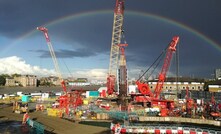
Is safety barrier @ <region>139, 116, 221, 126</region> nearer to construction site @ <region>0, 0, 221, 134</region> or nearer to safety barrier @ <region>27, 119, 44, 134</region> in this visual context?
construction site @ <region>0, 0, 221, 134</region>

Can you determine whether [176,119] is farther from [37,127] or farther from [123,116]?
[37,127]

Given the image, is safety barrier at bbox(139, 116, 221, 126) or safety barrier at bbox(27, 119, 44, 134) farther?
safety barrier at bbox(139, 116, 221, 126)

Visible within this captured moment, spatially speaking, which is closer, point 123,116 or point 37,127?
point 37,127

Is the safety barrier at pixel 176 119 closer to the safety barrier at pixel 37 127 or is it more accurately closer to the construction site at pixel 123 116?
the construction site at pixel 123 116

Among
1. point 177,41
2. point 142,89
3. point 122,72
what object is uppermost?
point 177,41

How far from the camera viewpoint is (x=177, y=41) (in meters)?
92.1

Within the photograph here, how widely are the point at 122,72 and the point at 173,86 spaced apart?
6623cm

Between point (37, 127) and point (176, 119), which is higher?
point (37, 127)

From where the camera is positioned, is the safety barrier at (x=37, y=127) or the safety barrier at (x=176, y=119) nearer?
the safety barrier at (x=37, y=127)

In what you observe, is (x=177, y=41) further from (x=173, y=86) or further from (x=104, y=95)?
(x=173, y=86)

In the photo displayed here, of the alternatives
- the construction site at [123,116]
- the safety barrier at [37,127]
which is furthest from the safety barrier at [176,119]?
the safety barrier at [37,127]

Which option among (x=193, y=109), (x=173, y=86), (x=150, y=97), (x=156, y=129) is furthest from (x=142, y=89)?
(x=173, y=86)

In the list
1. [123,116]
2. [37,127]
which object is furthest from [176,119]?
[37,127]

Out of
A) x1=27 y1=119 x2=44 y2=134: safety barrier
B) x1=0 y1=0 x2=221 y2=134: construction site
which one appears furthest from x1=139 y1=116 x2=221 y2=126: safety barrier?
x1=27 y1=119 x2=44 y2=134: safety barrier
